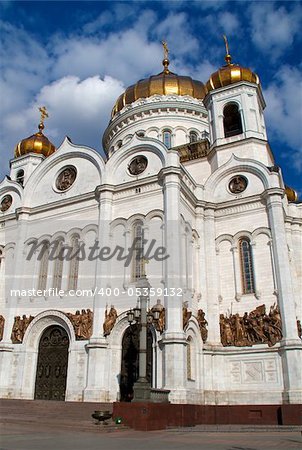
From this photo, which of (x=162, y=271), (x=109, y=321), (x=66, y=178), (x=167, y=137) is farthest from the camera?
(x=167, y=137)

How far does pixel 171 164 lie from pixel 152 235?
3421mm

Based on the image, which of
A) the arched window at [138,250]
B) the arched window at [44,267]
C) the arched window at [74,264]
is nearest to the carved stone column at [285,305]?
the arched window at [138,250]

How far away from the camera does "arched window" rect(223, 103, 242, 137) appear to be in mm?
24172

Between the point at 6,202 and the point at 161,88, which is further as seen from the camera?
the point at 161,88

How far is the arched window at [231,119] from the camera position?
2417 cm

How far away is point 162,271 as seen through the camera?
1788cm

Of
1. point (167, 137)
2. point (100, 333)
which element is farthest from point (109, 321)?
point (167, 137)

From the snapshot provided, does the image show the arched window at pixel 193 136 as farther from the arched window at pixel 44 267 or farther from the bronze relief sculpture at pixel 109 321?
the bronze relief sculpture at pixel 109 321

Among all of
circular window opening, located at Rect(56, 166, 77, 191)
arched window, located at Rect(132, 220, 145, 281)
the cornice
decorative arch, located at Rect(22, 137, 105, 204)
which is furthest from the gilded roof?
arched window, located at Rect(132, 220, 145, 281)

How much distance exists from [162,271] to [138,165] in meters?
6.07

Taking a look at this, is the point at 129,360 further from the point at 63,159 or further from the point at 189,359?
the point at 63,159

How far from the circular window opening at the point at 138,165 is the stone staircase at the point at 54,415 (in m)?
10.9

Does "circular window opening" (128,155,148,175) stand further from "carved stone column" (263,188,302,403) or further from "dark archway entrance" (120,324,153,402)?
"dark archway entrance" (120,324,153,402)

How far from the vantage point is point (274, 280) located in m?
18.7
